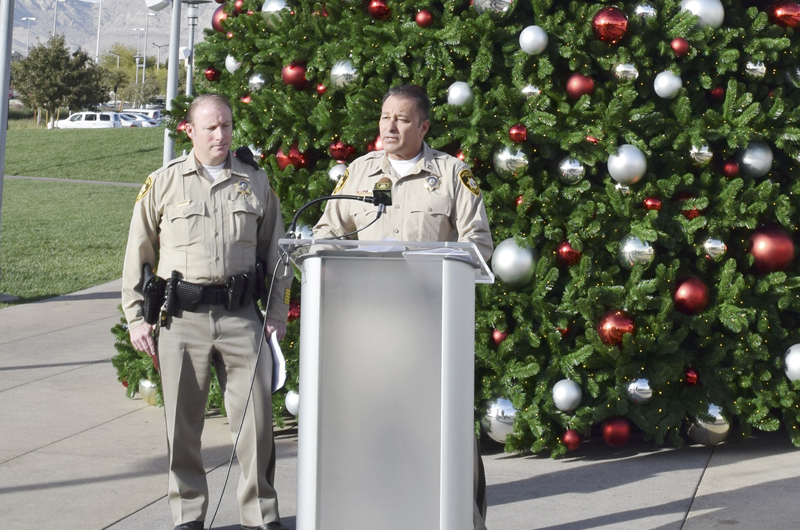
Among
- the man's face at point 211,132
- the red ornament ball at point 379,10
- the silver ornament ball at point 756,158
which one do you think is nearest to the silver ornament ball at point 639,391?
the silver ornament ball at point 756,158

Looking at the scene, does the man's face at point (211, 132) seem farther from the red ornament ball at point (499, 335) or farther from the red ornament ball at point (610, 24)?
the red ornament ball at point (610, 24)

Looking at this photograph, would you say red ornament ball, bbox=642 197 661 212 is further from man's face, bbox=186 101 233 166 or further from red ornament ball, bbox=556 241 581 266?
man's face, bbox=186 101 233 166

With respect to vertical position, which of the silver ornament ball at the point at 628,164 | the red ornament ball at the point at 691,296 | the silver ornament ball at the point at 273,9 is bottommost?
the red ornament ball at the point at 691,296

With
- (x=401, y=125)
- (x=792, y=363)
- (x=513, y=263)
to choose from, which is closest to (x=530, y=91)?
(x=513, y=263)

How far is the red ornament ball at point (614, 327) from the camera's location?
5.68 m

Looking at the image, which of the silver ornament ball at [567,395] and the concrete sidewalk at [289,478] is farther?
the silver ornament ball at [567,395]

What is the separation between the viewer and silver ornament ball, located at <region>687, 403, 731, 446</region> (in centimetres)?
592

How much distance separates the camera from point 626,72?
5.90 m

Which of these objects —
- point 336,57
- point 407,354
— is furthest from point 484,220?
point 336,57

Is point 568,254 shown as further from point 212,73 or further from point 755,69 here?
point 212,73

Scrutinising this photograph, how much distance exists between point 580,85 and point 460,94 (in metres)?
0.71

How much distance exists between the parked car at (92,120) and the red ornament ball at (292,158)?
165 feet

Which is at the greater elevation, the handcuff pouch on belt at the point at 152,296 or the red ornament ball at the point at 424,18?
the red ornament ball at the point at 424,18

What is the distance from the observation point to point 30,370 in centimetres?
810
